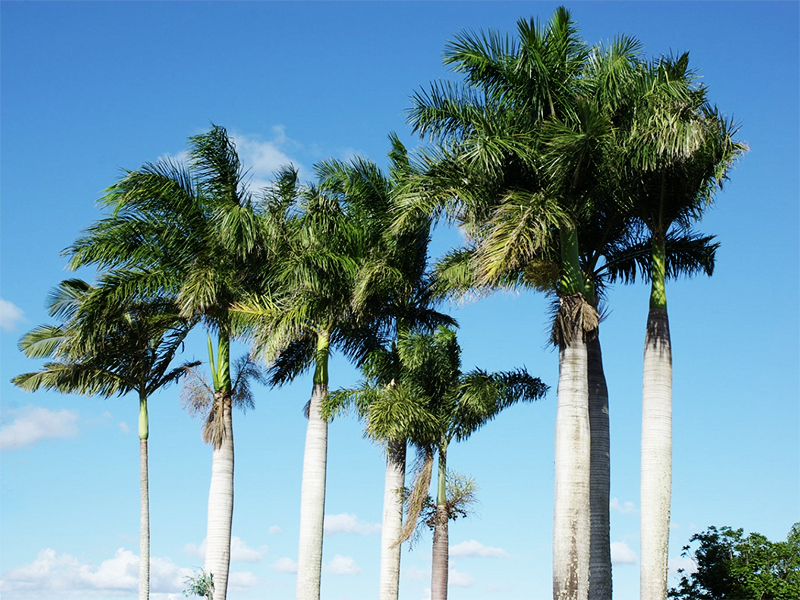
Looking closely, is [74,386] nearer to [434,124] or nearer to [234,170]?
[234,170]

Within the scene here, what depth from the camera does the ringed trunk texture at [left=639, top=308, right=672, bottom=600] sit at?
18.0 metres

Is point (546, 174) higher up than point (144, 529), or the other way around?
point (546, 174)

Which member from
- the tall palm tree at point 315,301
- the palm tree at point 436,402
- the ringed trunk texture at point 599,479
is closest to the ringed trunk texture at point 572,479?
the ringed trunk texture at point 599,479

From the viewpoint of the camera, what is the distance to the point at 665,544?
Result: 1808cm

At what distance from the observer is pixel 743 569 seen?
29828mm

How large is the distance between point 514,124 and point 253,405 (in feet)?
36.8

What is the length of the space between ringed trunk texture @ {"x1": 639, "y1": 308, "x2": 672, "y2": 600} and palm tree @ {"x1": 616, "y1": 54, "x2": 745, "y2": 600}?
0.02m

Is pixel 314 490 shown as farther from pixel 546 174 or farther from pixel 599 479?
pixel 546 174

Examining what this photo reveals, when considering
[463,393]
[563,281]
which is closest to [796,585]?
[463,393]

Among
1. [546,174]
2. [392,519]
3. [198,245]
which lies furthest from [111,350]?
[546,174]

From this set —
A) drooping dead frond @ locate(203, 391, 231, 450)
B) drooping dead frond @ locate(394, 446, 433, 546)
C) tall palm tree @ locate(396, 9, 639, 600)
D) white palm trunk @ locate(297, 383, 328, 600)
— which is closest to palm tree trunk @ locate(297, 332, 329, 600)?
white palm trunk @ locate(297, 383, 328, 600)

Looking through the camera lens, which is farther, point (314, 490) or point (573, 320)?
point (314, 490)

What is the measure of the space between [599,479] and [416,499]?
15.5 ft

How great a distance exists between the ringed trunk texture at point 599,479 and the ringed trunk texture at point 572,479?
2.20 m
